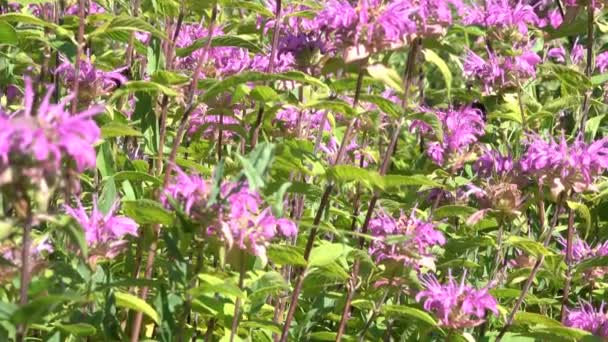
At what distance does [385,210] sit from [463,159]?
357 millimetres

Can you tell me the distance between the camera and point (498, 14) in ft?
8.16

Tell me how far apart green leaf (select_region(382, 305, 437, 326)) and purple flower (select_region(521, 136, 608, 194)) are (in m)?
0.42

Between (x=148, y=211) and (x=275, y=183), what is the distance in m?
0.37

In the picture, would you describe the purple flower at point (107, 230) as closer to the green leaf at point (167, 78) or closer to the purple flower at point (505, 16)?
the green leaf at point (167, 78)

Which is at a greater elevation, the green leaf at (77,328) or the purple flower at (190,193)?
the purple flower at (190,193)

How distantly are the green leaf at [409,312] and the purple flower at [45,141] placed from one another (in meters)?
0.80

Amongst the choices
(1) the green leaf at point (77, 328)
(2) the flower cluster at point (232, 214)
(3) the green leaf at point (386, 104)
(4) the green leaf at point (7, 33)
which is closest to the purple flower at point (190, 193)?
(2) the flower cluster at point (232, 214)

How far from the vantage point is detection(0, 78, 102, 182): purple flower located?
102cm

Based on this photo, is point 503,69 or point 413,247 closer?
point 413,247

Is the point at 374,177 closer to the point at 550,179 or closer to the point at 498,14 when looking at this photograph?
the point at 550,179

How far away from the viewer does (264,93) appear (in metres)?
1.65

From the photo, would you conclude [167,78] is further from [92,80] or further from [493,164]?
[493,164]

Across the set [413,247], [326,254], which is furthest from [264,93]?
[413,247]

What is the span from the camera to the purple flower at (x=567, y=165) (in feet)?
6.39
